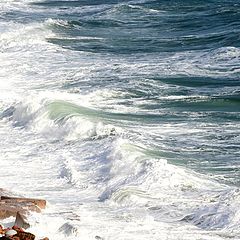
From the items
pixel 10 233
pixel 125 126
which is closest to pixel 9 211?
pixel 10 233

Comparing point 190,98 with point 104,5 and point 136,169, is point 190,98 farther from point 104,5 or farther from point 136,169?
point 104,5

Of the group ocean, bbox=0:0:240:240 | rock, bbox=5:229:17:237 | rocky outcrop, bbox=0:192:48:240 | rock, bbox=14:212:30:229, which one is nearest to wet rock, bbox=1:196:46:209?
rocky outcrop, bbox=0:192:48:240

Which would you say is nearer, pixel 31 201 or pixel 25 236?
pixel 25 236

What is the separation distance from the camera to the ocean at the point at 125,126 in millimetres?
14305

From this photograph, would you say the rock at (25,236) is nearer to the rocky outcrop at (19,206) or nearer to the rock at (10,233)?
the rock at (10,233)

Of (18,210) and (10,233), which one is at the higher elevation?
(10,233)

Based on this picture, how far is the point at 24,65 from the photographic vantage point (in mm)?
30484

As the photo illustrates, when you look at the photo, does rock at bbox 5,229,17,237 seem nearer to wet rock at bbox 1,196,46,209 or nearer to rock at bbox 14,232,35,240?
rock at bbox 14,232,35,240

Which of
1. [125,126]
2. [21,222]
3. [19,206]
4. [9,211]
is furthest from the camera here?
[125,126]

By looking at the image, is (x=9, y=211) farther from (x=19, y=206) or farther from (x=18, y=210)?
(x=19, y=206)

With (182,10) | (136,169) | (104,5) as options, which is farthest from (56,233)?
(104,5)

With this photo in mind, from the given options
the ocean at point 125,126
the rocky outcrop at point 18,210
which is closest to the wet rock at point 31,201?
the rocky outcrop at point 18,210

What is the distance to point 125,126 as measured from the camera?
21.1 metres

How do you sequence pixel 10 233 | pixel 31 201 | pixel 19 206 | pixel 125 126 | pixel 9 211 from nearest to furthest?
pixel 10 233, pixel 9 211, pixel 19 206, pixel 31 201, pixel 125 126
